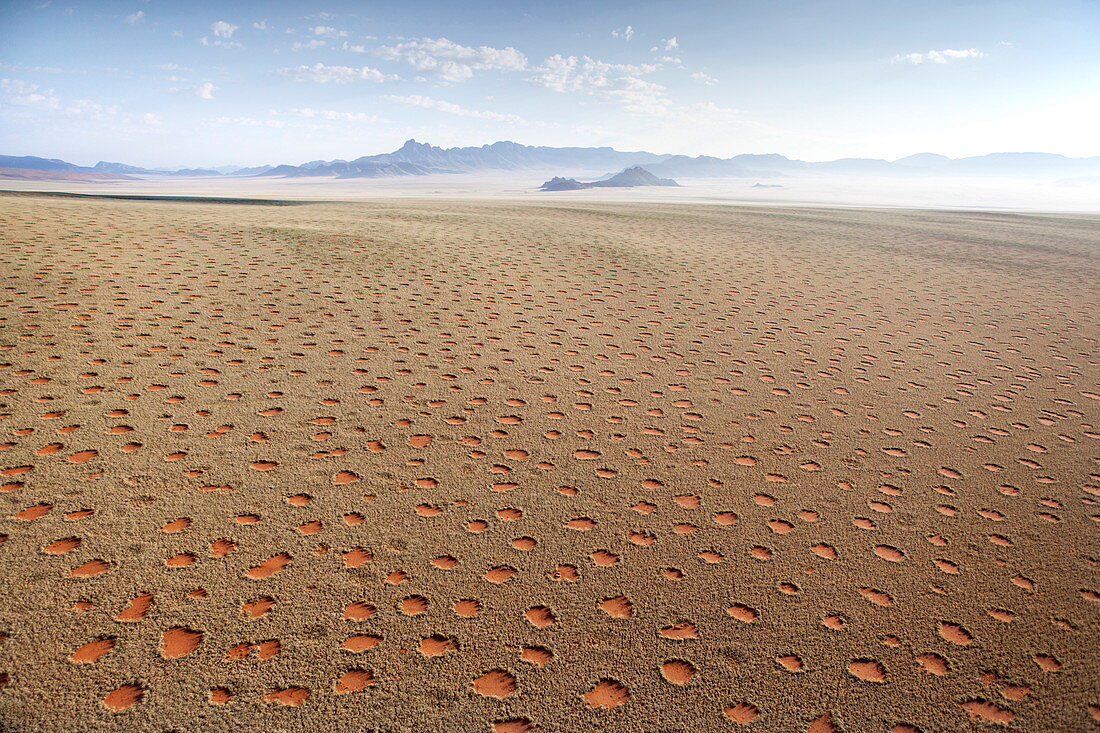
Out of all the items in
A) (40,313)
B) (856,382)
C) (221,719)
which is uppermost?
(40,313)

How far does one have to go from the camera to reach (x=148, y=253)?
1078cm

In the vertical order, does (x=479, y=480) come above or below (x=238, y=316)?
below

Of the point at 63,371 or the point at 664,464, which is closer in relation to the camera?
the point at 664,464

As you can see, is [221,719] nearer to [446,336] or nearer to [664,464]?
[664,464]

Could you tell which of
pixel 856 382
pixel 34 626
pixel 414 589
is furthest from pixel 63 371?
pixel 856 382

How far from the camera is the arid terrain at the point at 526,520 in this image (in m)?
2.42

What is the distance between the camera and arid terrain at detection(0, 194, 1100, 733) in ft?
7.94

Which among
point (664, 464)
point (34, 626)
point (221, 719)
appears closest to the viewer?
point (221, 719)

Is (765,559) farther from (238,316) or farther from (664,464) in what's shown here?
(238,316)

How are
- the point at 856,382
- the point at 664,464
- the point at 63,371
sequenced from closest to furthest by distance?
1. the point at 664,464
2. the point at 63,371
3. the point at 856,382

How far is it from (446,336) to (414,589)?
4637mm

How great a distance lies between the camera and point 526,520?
11.8 feet

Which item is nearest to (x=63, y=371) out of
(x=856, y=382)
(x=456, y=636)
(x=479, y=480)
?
(x=479, y=480)

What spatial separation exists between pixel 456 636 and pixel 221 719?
3.14ft
